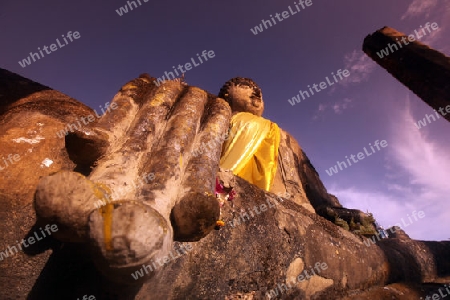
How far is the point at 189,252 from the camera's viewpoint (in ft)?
5.69

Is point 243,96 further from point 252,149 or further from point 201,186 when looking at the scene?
point 201,186

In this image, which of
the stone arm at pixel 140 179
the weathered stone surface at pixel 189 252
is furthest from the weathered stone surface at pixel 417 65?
the stone arm at pixel 140 179

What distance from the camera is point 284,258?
2.22 meters

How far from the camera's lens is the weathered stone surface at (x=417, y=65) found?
10.8ft

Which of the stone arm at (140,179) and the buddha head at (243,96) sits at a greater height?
the buddha head at (243,96)

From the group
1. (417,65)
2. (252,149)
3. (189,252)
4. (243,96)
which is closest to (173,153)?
(189,252)

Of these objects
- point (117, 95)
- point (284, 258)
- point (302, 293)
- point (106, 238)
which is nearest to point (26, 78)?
point (117, 95)

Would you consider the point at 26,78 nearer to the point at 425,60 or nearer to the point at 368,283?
the point at 368,283

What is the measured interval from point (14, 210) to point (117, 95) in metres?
0.99

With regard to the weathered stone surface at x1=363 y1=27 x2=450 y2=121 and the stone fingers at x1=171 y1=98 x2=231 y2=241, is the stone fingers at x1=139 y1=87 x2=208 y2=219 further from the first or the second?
the weathered stone surface at x1=363 y1=27 x2=450 y2=121

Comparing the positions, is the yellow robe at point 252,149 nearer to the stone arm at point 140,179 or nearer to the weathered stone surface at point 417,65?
the stone arm at point 140,179

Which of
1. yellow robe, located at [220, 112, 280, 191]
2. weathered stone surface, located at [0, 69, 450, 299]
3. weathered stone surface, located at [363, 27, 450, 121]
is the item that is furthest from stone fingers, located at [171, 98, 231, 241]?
weathered stone surface, located at [363, 27, 450, 121]

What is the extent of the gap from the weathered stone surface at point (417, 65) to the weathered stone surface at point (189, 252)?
217 cm

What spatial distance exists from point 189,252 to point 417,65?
3.99m
